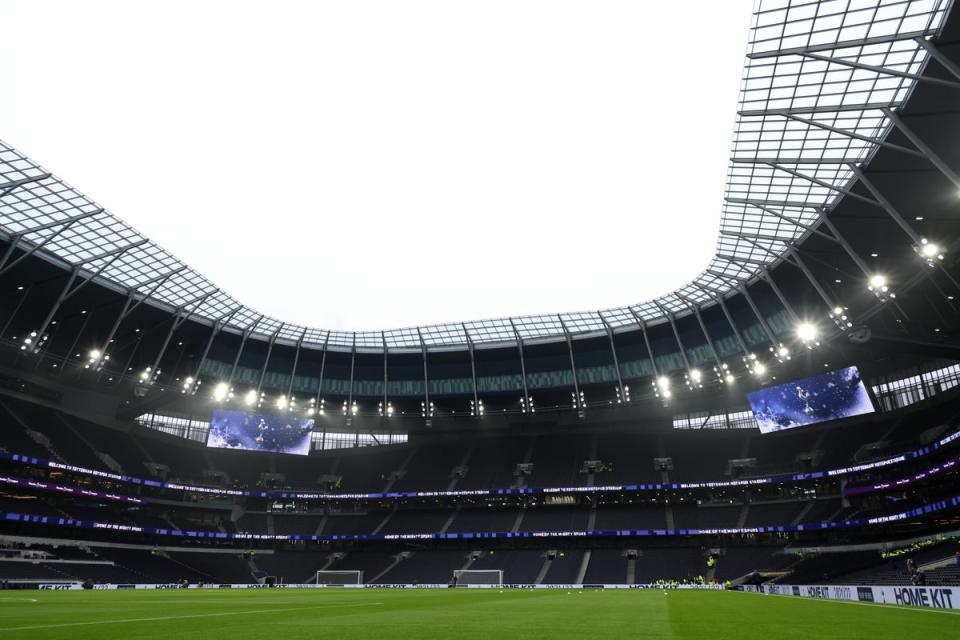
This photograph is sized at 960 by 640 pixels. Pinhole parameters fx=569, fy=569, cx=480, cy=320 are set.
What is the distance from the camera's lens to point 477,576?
64312mm

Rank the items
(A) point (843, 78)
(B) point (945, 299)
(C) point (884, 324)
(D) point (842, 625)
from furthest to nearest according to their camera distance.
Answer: (C) point (884, 324) → (B) point (945, 299) → (A) point (843, 78) → (D) point (842, 625)

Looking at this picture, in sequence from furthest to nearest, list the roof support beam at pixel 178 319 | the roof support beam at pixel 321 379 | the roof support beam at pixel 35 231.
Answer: the roof support beam at pixel 321 379 < the roof support beam at pixel 178 319 < the roof support beam at pixel 35 231

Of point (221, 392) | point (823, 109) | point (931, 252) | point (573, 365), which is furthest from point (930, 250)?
point (221, 392)

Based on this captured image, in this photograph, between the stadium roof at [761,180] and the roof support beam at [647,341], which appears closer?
the stadium roof at [761,180]

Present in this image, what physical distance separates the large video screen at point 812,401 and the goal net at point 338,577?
49.4 meters

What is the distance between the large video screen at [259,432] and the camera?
237 feet

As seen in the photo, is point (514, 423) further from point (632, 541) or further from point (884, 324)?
point (884, 324)

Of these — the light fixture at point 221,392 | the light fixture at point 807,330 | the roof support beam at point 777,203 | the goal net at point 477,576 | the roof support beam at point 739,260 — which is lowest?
the goal net at point 477,576

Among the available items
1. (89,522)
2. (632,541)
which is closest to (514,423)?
(632,541)

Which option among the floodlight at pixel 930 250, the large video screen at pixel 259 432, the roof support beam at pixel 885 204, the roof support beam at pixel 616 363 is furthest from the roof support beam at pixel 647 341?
the large video screen at pixel 259 432

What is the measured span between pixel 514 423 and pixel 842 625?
2829 inches

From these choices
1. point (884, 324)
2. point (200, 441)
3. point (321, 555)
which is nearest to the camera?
point (884, 324)

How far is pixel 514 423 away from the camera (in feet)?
275

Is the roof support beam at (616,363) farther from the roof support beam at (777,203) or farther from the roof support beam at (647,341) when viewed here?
the roof support beam at (777,203)
